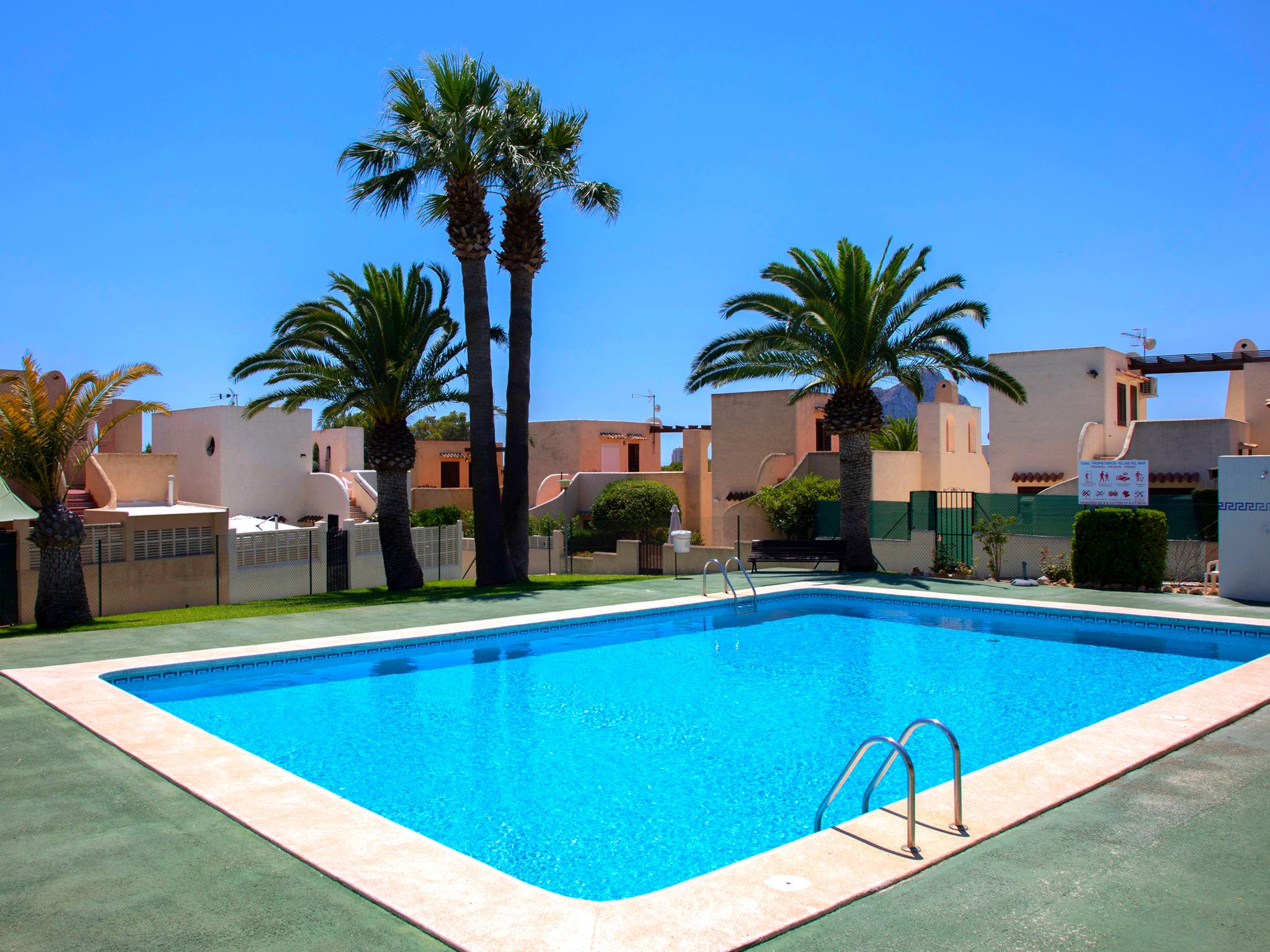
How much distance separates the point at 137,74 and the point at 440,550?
52.5 feet

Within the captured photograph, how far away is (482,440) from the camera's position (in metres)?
20.5

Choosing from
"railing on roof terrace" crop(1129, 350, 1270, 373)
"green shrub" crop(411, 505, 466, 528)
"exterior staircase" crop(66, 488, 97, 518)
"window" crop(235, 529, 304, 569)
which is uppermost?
"railing on roof terrace" crop(1129, 350, 1270, 373)

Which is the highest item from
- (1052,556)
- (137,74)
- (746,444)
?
(137,74)

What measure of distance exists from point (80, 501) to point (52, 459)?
1066 centimetres

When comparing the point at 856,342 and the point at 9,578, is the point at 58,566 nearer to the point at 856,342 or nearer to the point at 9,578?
the point at 9,578

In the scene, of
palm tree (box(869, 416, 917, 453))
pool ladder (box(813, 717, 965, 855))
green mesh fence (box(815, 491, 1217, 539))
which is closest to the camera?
pool ladder (box(813, 717, 965, 855))

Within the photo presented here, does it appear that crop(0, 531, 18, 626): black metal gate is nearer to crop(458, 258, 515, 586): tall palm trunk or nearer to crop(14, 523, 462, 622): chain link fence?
Answer: crop(14, 523, 462, 622): chain link fence

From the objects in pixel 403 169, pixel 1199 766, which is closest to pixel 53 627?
pixel 403 169

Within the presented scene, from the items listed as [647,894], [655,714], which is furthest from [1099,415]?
[647,894]

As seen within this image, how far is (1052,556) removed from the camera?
19906mm

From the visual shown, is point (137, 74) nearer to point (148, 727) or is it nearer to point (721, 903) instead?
point (148, 727)

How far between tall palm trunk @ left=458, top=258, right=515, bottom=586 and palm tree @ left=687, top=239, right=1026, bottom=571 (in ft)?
19.0

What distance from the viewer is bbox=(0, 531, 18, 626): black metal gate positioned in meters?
17.7

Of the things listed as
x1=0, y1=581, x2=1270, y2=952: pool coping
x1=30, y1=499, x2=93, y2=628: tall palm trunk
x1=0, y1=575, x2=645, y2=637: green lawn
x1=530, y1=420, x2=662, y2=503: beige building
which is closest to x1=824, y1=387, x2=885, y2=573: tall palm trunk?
x1=0, y1=575, x2=645, y2=637: green lawn
